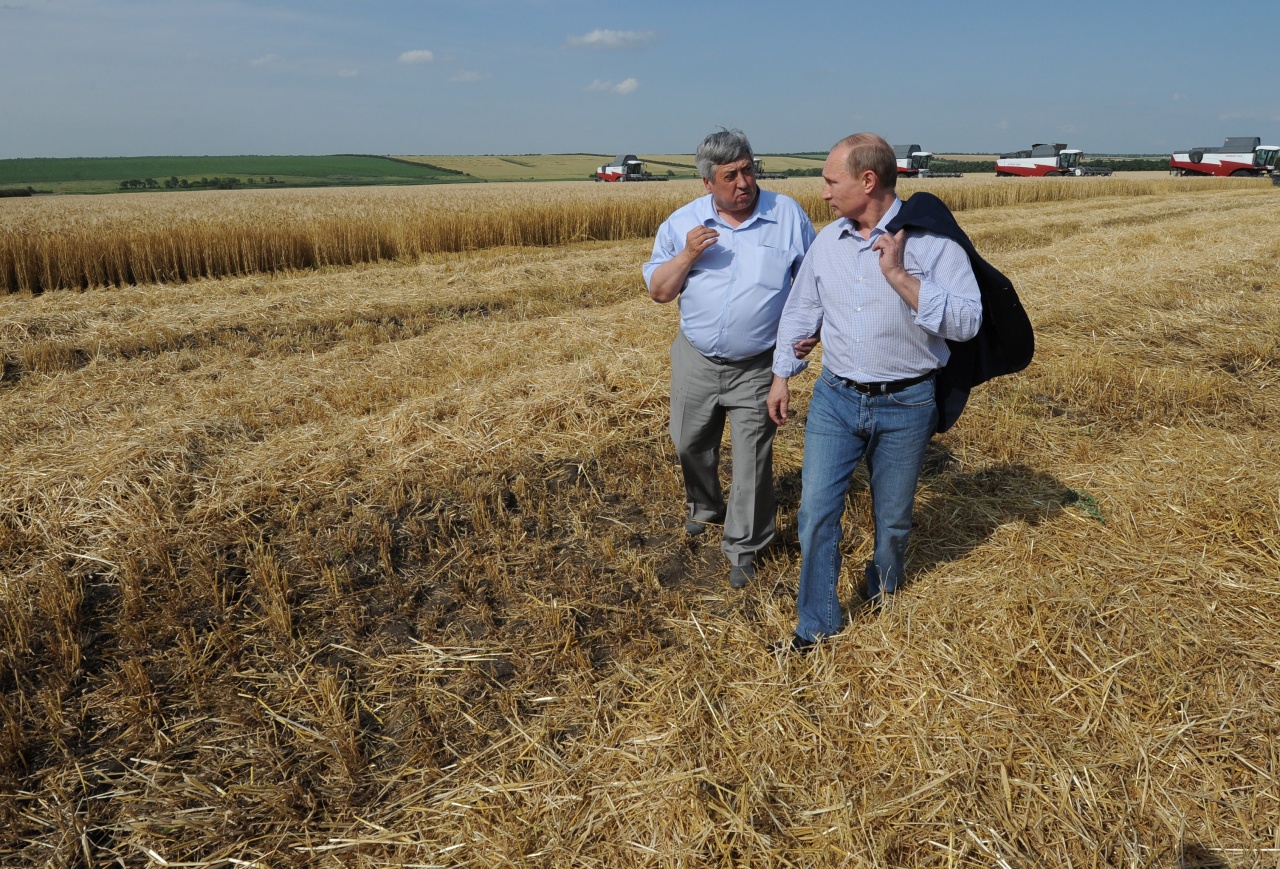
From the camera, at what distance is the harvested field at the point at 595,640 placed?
2.64 m

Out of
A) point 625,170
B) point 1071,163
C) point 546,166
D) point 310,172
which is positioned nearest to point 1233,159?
point 1071,163

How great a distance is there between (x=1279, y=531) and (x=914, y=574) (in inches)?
73.9

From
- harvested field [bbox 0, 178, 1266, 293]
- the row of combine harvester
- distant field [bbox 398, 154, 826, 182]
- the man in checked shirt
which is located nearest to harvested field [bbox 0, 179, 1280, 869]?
the man in checked shirt

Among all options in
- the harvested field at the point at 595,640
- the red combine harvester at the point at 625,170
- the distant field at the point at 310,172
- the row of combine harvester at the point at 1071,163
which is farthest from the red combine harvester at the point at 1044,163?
the harvested field at the point at 595,640

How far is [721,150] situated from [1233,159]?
2298 inches

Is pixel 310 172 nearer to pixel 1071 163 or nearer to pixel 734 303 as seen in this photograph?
pixel 1071 163

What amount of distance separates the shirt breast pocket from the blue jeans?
1.91ft

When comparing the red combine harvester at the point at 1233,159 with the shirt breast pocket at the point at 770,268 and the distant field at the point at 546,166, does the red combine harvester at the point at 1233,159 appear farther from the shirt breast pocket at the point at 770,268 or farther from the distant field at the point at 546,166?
the shirt breast pocket at the point at 770,268

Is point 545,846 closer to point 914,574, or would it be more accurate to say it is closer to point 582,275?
point 914,574

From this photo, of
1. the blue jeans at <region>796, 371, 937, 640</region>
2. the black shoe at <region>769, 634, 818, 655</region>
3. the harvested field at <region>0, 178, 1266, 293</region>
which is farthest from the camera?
the harvested field at <region>0, 178, 1266, 293</region>

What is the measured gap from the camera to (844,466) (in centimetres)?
323

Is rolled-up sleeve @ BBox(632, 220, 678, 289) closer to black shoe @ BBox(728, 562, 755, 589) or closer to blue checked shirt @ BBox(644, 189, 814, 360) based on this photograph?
blue checked shirt @ BBox(644, 189, 814, 360)

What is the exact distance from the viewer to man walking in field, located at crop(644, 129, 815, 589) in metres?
3.64

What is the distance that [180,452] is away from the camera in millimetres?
5137
